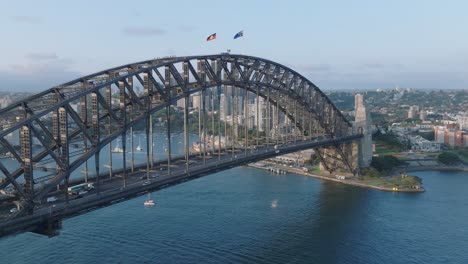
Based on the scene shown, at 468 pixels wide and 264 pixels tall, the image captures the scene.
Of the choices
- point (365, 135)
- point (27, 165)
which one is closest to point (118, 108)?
point (27, 165)

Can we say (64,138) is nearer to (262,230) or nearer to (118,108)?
(118,108)

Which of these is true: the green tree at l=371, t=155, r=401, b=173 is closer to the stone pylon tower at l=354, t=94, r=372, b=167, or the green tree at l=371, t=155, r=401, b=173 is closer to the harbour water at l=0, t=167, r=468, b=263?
the stone pylon tower at l=354, t=94, r=372, b=167

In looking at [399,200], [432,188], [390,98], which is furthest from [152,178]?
[390,98]

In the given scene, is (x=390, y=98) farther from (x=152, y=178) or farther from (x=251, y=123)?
(x=152, y=178)

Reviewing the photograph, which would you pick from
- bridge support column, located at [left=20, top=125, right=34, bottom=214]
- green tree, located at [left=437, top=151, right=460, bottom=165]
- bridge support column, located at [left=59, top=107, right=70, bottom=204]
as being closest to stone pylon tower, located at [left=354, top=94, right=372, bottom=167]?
green tree, located at [left=437, top=151, right=460, bottom=165]

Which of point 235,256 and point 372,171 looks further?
point 372,171

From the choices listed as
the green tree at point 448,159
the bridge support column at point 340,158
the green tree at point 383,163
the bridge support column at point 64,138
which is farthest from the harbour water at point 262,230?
the green tree at point 448,159
